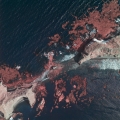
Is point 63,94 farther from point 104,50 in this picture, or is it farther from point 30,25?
point 30,25

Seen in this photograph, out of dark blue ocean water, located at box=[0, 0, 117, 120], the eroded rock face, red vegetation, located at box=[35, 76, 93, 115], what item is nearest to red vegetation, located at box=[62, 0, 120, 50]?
dark blue ocean water, located at box=[0, 0, 117, 120]

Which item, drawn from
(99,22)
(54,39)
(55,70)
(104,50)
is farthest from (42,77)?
(99,22)

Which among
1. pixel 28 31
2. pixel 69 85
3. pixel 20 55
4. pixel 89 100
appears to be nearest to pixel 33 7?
pixel 28 31

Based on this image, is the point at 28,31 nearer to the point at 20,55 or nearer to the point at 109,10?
the point at 20,55

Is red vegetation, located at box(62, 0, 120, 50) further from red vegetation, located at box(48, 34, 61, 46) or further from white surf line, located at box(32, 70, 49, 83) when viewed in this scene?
white surf line, located at box(32, 70, 49, 83)

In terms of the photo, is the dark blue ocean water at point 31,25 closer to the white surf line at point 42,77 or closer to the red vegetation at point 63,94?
the white surf line at point 42,77

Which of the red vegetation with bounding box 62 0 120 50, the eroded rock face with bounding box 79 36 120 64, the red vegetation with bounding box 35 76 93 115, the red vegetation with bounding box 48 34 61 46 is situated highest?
the red vegetation with bounding box 62 0 120 50

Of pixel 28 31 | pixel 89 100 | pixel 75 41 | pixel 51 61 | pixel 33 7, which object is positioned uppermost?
pixel 33 7

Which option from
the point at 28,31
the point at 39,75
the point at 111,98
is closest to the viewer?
the point at 111,98
